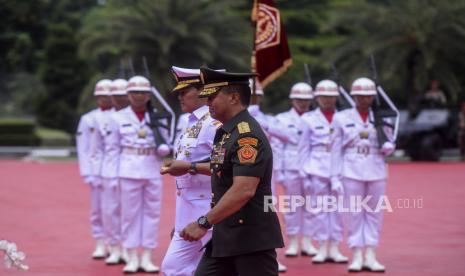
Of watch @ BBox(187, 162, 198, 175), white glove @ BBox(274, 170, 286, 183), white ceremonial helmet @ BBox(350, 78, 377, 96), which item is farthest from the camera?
white glove @ BBox(274, 170, 286, 183)

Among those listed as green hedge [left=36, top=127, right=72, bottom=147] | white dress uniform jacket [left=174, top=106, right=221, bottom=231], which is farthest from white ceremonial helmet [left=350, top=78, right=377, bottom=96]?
green hedge [left=36, top=127, right=72, bottom=147]

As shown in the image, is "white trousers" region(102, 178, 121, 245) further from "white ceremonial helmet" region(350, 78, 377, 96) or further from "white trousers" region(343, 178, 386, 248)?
"white ceremonial helmet" region(350, 78, 377, 96)

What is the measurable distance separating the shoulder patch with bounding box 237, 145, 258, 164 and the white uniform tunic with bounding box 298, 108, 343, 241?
5831mm

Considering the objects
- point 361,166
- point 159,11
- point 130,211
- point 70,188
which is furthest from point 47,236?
point 159,11

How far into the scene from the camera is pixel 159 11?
3225 centimetres

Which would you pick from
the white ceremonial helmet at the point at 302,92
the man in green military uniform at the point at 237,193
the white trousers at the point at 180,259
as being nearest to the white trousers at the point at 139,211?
the white ceremonial helmet at the point at 302,92

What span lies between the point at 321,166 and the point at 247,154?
598 centimetres

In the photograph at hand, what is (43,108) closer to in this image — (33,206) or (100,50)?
(100,50)

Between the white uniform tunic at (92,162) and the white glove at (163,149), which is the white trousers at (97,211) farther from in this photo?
the white glove at (163,149)

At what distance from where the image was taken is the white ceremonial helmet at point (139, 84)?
34.1ft

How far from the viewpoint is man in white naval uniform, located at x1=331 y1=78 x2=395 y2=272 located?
10.3m

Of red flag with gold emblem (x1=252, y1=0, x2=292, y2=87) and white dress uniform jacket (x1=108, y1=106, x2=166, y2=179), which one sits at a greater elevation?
red flag with gold emblem (x1=252, y1=0, x2=292, y2=87)

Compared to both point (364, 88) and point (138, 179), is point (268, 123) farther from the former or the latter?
point (138, 179)

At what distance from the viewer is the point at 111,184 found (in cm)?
1088
